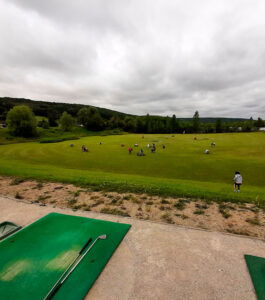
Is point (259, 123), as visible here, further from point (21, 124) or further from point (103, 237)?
point (21, 124)

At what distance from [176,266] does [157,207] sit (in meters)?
3.43

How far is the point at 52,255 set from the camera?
504 cm

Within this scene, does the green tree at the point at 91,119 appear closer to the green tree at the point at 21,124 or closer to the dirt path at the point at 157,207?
the green tree at the point at 21,124

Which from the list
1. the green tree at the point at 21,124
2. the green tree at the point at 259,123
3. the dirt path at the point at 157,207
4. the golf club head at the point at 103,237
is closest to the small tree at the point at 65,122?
the green tree at the point at 21,124

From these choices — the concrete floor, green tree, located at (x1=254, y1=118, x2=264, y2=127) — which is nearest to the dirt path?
the concrete floor

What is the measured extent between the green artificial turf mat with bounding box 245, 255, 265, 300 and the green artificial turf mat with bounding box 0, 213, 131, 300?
410cm

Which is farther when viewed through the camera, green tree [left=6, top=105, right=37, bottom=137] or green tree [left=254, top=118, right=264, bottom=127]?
green tree [left=254, top=118, right=264, bottom=127]

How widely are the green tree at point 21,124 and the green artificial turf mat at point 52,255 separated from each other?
243 ft

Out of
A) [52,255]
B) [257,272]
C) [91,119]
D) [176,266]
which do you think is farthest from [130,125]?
[257,272]

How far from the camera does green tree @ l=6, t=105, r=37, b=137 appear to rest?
65.8 meters

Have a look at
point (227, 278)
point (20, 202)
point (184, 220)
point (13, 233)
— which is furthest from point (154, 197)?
point (20, 202)

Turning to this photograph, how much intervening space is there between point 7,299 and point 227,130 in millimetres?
143251

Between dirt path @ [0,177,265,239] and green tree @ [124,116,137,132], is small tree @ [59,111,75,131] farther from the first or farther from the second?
dirt path @ [0,177,265,239]

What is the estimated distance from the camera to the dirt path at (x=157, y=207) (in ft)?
21.4
